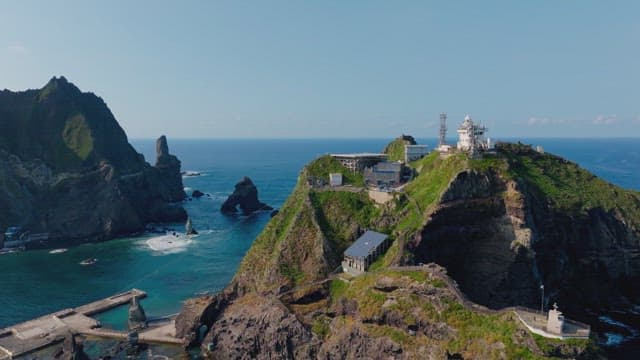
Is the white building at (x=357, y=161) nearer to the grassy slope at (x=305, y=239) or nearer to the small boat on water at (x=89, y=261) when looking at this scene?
the grassy slope at (x=305, y=239)

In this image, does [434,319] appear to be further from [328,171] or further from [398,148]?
[398,148]

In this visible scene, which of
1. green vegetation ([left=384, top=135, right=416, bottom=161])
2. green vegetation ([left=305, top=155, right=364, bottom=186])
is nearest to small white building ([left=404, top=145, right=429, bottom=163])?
green vegetation ([left=384, top=135, right=416, bottom=161])

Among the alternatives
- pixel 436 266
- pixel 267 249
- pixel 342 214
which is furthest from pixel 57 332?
pixel 436 266

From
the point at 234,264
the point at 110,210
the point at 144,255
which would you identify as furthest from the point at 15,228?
the point at 234,264

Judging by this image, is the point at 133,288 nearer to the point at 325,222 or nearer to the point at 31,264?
the point at 31,264

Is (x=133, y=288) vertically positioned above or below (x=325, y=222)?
below

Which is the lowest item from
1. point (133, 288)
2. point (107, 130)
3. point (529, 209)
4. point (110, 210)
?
point (133, 288)
